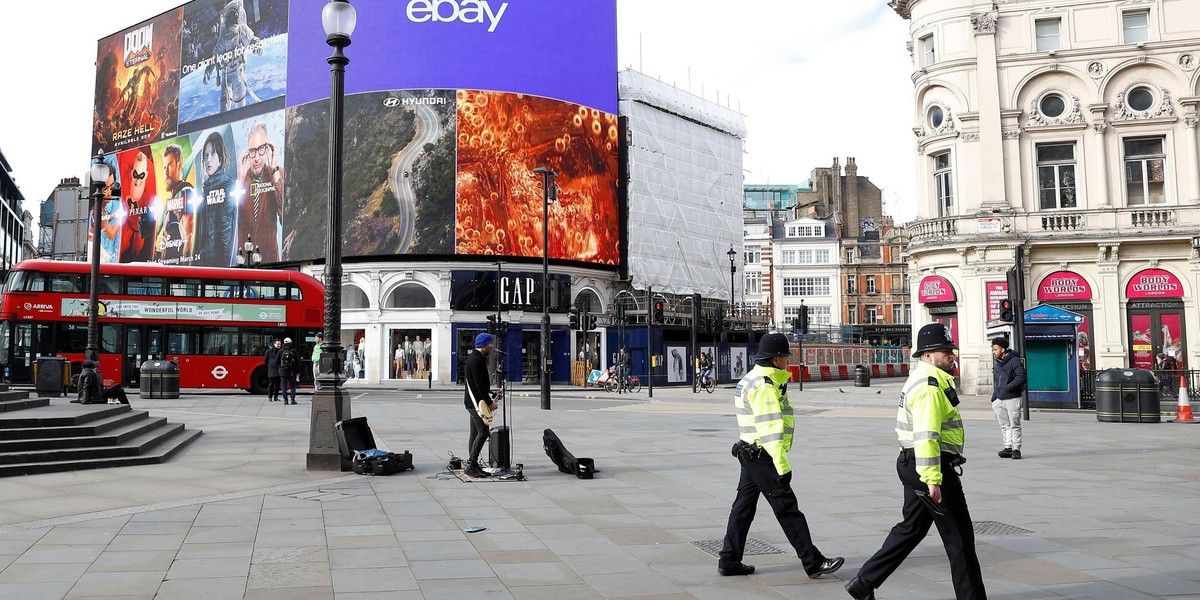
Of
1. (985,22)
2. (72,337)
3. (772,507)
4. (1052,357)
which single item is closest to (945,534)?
(772,507)

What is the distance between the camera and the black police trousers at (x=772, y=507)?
579cm

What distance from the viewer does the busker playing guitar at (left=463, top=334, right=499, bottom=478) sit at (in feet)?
33.7

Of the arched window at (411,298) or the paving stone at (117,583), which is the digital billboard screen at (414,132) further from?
the paving stone at (117,583)

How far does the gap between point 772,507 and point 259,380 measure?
27.0 meters

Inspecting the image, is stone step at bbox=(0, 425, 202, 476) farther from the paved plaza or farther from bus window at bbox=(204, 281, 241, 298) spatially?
bus window at bbox=(204, 281, 241, 298)

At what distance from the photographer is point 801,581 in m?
5.85

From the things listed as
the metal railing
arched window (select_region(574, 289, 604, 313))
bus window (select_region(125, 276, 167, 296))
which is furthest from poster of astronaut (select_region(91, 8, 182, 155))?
the metal railing

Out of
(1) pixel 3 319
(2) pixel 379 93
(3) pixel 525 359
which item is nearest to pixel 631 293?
(3) pixel 525 359

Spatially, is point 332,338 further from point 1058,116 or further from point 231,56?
point 231,56

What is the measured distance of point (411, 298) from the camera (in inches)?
1780

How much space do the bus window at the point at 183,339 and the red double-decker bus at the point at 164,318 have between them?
3 cm

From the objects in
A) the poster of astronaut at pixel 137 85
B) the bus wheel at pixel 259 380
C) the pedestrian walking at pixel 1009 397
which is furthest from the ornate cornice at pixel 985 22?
the poster of astronaut at pixel 137 85

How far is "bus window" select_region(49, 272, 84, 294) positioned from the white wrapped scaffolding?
29.2 m

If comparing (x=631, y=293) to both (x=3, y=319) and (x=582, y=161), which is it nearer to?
(x=582, y=161)
